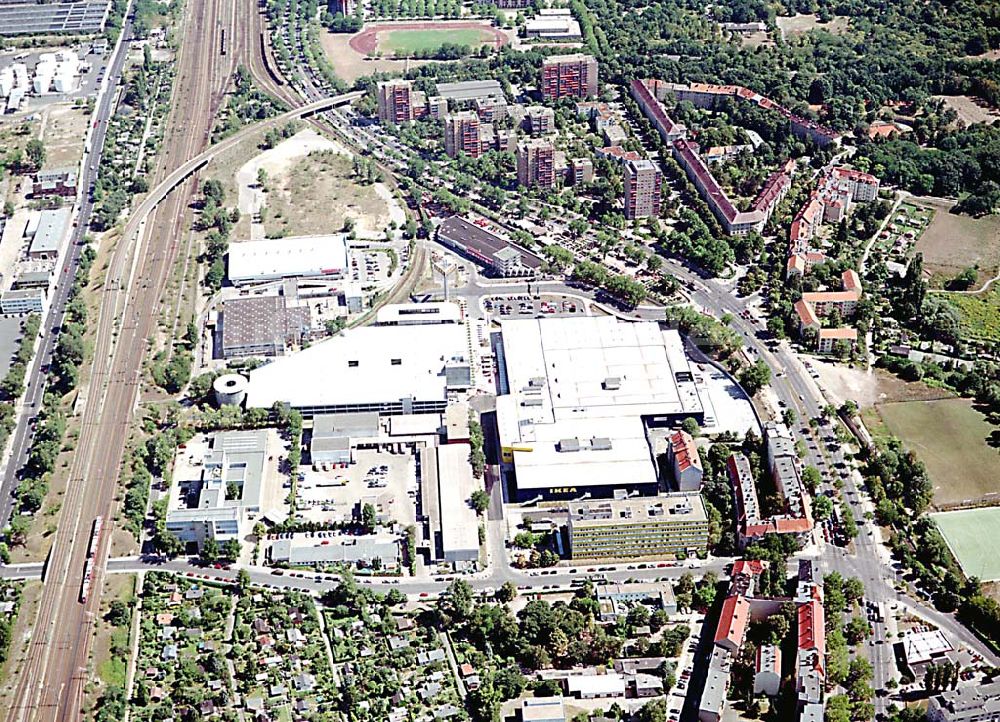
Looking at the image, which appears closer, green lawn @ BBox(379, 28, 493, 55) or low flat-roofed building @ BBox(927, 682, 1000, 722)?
low flat-roofed building @ BBox(927, 682, 1000, 722)

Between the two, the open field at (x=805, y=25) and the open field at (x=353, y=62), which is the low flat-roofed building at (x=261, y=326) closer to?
the open field at (x=353, y=62)

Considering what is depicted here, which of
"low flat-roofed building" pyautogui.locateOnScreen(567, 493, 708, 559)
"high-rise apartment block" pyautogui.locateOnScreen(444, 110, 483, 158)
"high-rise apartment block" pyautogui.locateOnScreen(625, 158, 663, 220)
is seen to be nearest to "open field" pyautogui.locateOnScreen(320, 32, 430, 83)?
"high-rise apartment block" pyautogui.locateOnScreen(444, 110, 483, 158)

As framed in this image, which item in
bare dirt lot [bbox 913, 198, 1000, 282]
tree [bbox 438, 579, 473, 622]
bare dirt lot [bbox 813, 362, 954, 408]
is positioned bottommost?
tree [bbox 438, 579, 473, 622]

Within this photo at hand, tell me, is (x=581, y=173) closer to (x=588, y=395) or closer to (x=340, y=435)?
(x=588, y=395)

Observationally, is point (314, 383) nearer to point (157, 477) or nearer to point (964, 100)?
point (157, 477)

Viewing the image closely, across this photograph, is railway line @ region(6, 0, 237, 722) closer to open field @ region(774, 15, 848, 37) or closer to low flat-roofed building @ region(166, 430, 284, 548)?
low flat-roofed building @ region(166, 430, 284, 548)

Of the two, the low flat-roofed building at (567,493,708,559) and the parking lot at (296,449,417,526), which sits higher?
the parking lot at (296,449,417,526)

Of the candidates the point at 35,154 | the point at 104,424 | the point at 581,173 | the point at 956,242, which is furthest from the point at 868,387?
the point at 35,154
